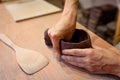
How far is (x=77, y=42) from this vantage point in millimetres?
683

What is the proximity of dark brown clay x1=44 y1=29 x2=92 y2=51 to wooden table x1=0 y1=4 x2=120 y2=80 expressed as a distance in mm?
Result: 63

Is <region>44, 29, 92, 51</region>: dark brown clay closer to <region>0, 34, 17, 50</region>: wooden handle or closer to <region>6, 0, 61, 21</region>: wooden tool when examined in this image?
<region>0, 34, 17, 50</region>: wooden handle

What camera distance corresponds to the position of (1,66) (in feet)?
2.14

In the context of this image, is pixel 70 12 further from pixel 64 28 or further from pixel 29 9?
pixel 29 9

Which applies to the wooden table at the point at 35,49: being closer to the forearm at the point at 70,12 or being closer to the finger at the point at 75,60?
the finger at the point at 75,60

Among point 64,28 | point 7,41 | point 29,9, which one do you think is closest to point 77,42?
point 64,28

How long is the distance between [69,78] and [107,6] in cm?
151

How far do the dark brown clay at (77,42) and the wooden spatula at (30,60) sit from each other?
9cm

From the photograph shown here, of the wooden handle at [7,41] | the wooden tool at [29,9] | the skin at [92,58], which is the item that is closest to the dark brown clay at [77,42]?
the skin at [92,58]

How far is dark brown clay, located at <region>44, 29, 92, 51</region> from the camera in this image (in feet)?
1.99

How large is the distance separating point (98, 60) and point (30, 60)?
253mm

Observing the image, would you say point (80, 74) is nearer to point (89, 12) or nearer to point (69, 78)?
point (69, 78)

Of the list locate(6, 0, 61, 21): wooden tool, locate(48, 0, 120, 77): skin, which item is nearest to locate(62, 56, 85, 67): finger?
locate(48, 0, 120, 77): skin

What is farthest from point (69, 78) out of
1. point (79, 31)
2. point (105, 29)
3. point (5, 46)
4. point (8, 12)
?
point (105, 29)
